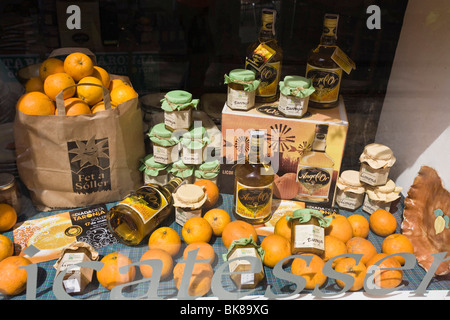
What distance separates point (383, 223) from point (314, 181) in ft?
0.88

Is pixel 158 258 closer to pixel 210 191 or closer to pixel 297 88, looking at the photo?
pixel 210 191

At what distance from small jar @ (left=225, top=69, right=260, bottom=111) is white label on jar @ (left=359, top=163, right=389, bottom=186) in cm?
46

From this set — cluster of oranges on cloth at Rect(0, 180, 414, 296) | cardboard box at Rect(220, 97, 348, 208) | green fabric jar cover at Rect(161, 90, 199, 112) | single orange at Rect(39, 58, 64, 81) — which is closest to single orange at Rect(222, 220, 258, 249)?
cluster of oranges on cloth at Rect(0, 180, 414, 296)

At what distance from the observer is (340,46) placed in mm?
1436

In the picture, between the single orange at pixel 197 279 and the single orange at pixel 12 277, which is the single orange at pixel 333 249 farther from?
the single orange at pixel 12 277

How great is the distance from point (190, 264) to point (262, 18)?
86cm

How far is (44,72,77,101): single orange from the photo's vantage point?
1.30 metres

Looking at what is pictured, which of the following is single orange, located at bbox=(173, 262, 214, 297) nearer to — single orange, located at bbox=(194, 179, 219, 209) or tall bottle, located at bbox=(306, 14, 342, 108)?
single orange, located at bbox=(194, 179, 219, 209)

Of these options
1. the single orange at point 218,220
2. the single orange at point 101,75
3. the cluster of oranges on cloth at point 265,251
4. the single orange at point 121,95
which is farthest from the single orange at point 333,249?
the single orange at point 101,75

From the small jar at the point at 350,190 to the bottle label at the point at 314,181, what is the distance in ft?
0.17

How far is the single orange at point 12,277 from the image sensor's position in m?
1.01

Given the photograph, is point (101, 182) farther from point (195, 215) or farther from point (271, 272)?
point (271, 272)

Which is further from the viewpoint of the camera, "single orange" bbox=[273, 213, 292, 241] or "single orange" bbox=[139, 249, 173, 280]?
"single orange" bbox=[273, 213, 292, 241]

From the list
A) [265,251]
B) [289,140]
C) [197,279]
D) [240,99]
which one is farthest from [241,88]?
[197,279]
